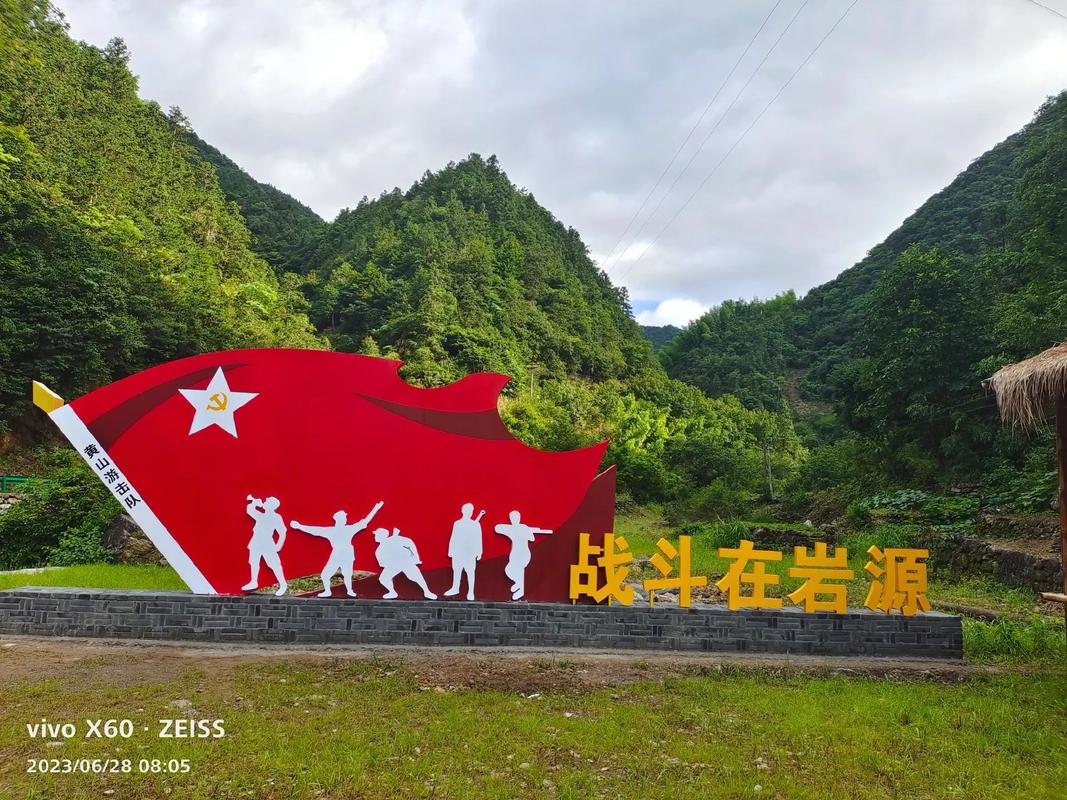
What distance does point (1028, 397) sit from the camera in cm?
470

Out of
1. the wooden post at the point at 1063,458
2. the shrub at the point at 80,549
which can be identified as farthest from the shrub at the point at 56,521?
the wooden post at the point at 1063,458

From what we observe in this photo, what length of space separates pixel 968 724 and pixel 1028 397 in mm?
2470

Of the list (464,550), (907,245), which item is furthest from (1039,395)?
(907,245)

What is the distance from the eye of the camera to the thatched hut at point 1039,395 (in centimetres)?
454

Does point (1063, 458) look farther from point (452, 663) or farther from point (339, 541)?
point (339, 541)

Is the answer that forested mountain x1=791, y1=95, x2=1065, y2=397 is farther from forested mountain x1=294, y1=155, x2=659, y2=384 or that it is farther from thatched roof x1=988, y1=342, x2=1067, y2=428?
thatched roof x1=988, y1=342, x2=1067, y2=428

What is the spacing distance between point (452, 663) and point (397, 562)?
1074 millimetres

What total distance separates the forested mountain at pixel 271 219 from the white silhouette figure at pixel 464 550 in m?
33.6

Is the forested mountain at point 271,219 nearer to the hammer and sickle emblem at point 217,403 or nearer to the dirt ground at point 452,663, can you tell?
the hammer and sickle emblem at point 217,403

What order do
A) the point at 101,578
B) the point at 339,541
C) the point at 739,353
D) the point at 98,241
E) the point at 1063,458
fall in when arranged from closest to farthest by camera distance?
the point at 1063,458
the point at 339,541
the point at 101,578
the point at 98,241
the point at 739,353

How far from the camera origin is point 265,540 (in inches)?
211

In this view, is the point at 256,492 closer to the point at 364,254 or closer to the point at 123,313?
the point at 123,313

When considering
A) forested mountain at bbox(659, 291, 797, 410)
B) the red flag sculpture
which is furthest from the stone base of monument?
forested mountain at bbox(659, 291, 797, 410)

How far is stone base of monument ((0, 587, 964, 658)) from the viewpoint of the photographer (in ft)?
16.8
